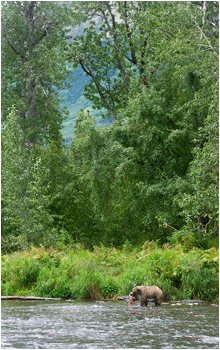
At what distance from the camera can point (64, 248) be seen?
20.4 m

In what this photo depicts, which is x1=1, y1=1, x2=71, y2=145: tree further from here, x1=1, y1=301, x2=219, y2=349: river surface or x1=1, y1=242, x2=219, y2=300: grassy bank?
x1=1, y1=301, x2=219, y2=349: river surface

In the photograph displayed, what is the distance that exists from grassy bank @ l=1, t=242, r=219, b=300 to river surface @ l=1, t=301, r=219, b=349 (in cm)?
147

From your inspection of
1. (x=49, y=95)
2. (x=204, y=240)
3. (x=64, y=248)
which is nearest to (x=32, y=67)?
(x=49, y=95)

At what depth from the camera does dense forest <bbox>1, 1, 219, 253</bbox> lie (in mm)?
18969

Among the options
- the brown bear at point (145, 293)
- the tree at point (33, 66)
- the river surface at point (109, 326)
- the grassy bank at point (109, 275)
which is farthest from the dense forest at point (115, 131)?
the river surface at point (109, 326)

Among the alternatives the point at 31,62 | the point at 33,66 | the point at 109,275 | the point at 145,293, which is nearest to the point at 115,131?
the point at 33,66

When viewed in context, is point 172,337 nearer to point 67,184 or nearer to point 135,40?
point 67,184

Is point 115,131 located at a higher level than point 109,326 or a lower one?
higher

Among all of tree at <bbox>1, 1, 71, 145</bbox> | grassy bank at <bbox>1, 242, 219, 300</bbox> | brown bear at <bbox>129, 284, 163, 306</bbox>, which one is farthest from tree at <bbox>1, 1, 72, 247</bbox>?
brown bear at <bbox>129, 284, 163, 306</bbox>

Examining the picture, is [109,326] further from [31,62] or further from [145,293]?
[31,62]

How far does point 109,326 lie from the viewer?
8656 millimetres

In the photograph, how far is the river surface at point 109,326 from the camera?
7.03 metres

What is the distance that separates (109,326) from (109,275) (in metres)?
6.75

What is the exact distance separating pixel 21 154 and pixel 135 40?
1187 centimetres
